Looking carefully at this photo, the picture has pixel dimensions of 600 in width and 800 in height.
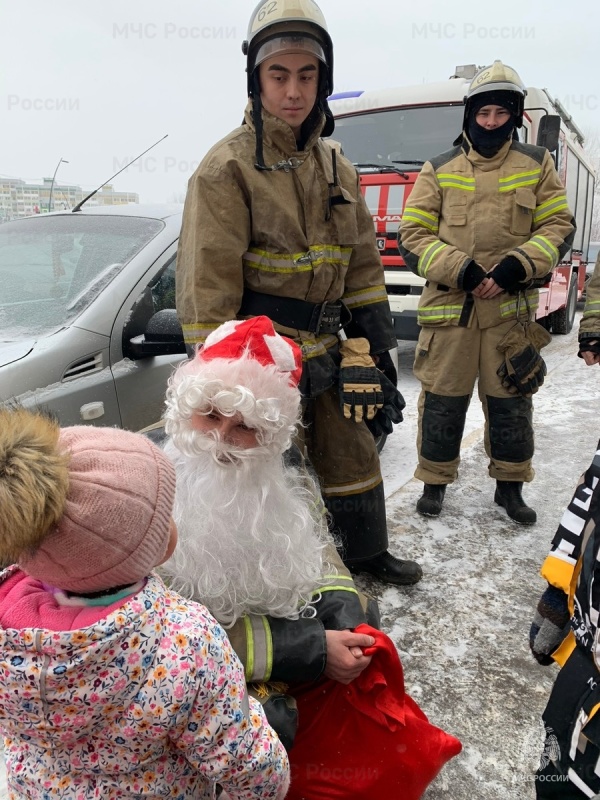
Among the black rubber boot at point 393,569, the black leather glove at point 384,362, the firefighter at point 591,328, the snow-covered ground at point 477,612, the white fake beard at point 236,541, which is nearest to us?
the white fake beard at point 236,541

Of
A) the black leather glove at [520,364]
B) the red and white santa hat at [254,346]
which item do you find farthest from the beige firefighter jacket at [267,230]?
the black leather glove at [520,364]

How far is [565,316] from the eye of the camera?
363 inches

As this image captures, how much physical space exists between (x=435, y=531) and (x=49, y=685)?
2588 millimetres

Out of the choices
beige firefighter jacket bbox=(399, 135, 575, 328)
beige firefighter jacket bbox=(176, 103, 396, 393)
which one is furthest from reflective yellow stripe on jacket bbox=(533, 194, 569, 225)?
beige firefighter jacket bbox=(176, 103, 396, 393)

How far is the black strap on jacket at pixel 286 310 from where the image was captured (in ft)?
7.23

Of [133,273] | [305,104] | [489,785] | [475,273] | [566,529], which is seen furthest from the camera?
[475,273]

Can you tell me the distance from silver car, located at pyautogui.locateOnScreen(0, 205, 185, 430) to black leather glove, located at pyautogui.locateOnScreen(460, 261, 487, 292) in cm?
143

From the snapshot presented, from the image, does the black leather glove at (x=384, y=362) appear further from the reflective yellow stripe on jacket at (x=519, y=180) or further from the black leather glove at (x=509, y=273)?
the reflective yellow stripe on jacket at (x=519, y=180)

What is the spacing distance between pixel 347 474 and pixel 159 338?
0.93 metres

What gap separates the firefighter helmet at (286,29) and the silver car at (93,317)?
0.95 m

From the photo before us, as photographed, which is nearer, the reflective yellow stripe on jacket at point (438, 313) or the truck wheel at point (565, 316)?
the reflective yellow stripe on jacket at point (438, 313)

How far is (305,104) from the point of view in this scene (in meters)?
2.16

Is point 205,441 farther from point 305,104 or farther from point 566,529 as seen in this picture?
point 305,104

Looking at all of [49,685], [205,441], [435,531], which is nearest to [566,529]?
[205,441]
